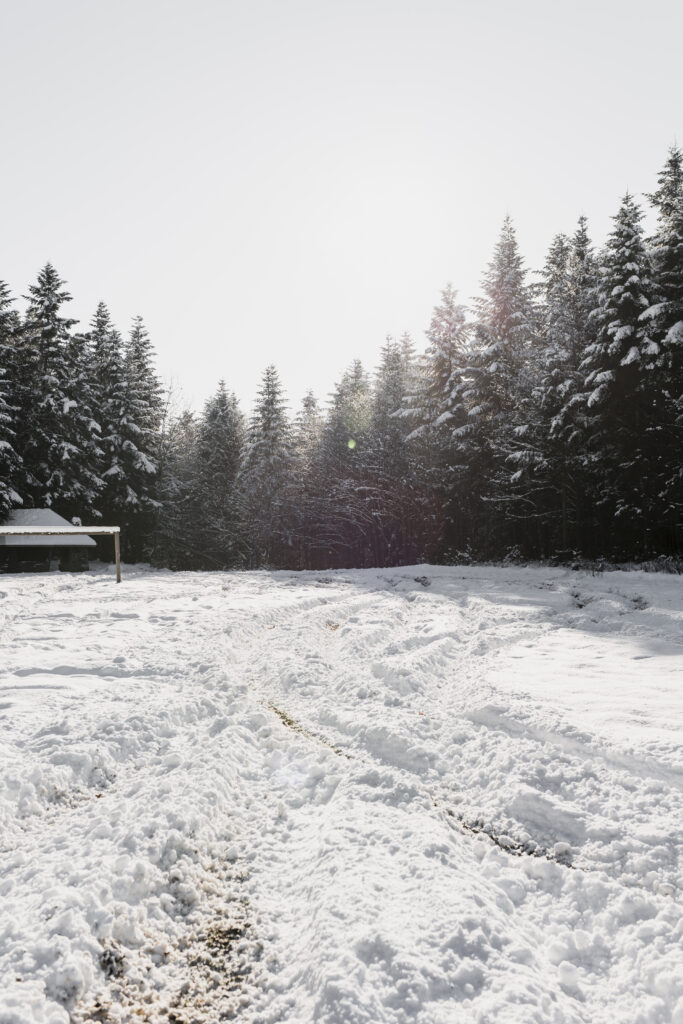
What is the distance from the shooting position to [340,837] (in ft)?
11.6

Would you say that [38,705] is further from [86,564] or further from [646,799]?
[86,564]

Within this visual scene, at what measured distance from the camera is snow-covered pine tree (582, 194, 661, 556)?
68.0 feet

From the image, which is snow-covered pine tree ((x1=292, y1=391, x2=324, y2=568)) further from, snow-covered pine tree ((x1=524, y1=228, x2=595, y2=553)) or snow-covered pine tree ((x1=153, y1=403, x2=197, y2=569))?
snow-covered pine tree ((x1=524, y1=228, x2=595, y2=553))

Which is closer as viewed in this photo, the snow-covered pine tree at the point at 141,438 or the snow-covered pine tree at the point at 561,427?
the snow-covered pine tree at the point at 561,427

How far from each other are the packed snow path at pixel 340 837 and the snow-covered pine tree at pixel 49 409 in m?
25.0

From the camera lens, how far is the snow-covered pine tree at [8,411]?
27.0 meters

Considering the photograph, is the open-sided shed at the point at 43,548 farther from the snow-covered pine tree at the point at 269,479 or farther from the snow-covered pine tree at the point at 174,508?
the snow-covered pine tree at the point at 269,479

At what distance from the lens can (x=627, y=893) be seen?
9.77 feet

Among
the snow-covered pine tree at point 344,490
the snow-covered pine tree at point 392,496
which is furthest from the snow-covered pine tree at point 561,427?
the snow-covered pine tree at point 344,490

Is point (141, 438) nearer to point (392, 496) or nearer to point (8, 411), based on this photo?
point (8, 411)

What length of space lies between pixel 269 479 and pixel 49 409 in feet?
40.1

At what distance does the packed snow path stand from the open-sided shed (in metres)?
22.3

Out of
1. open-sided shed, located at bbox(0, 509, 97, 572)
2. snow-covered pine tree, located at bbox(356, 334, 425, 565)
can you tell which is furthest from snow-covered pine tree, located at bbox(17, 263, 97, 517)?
snow-covered pine tree, located at bbox(356, 334, 425, 565)

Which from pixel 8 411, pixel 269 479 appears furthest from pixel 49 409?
pixel 269 479
